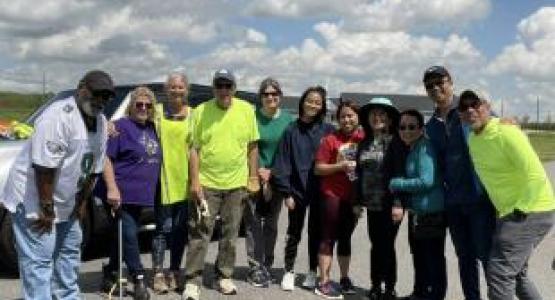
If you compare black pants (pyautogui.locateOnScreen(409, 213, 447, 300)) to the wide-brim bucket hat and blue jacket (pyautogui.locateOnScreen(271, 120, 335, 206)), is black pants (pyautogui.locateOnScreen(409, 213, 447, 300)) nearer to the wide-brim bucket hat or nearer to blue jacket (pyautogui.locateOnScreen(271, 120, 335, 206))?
the wide-brim bucket hat

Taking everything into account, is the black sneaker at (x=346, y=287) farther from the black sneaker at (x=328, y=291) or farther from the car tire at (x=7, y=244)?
the car tire at (x=7, y=244)

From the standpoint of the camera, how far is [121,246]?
6543 mm

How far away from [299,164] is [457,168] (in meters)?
1.63


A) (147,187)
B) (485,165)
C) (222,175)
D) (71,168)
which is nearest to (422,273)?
(485,165)

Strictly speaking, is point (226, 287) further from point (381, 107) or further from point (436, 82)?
point (436, 82)

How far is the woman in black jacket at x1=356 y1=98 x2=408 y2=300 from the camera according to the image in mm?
6633

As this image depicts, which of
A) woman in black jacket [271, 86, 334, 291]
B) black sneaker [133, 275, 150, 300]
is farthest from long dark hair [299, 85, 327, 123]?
black sneaker [133, 275, 150, 300]

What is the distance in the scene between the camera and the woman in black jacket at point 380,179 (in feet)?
21.8

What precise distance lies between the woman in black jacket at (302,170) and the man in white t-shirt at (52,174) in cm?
222

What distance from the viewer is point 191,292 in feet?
21.7

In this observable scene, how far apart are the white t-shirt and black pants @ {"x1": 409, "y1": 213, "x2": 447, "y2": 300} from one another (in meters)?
2.69

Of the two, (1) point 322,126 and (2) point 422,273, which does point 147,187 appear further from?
(2) point 422,273

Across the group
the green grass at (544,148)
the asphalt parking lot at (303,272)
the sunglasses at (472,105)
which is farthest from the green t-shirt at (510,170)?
the green grass at (544,148)

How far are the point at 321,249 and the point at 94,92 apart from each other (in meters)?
2.82
